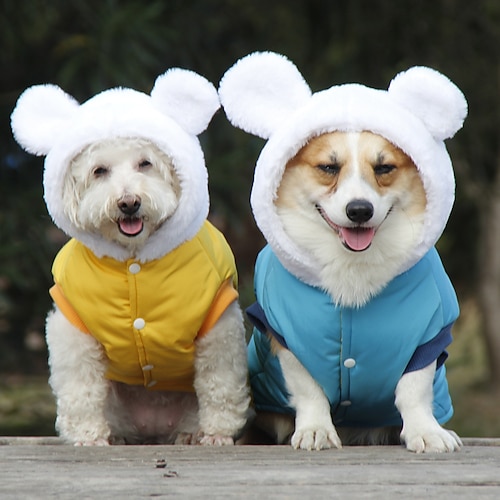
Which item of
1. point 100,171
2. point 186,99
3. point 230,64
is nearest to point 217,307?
point 100,171

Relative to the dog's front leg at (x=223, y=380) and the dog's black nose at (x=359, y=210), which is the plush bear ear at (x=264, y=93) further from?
the dog's front leg at (x=223, y=380)

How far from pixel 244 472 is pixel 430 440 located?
2.58ft

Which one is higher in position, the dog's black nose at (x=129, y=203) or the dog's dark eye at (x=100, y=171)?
the dog's dark eye at (x=100, y=171)

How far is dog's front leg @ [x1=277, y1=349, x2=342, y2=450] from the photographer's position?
167 inches

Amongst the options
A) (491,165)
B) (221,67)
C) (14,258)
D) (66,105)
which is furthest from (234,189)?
(66,105)

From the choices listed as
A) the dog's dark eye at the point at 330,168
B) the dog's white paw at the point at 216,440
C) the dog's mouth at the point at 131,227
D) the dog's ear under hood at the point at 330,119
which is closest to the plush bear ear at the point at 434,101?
the dog's ear under hood at the point at 330,119

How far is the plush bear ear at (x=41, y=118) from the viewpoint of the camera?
433 cm

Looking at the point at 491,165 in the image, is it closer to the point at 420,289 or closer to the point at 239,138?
the point at 239,138

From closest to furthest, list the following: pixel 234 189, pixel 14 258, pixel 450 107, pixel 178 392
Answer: pixel 450 107 < pixel 178 392 < pixel 14 258 < pixel 234 189

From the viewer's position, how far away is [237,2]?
29.2ft

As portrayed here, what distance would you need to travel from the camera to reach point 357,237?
411 centimetres

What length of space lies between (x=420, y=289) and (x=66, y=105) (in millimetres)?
1537

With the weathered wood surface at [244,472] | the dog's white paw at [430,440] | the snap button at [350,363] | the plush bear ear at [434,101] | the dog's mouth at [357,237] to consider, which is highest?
the plush bear ear at [434,101]

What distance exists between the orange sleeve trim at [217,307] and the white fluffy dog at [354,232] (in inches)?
7.2
